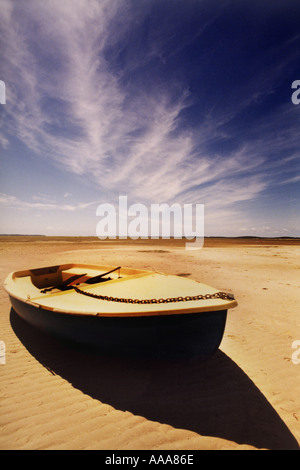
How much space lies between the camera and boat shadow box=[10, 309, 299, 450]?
2.78m

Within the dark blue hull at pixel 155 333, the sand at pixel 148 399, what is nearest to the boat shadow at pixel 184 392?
the sand at pixel 148 399

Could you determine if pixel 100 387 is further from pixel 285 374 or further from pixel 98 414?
pixel 285 374

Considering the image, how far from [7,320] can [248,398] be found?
6.23m

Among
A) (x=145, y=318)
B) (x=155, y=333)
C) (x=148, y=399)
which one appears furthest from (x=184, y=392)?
(x=145, y=318)

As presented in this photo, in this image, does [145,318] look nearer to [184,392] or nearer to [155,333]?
[155,333]

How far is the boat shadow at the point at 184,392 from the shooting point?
2.78 metres

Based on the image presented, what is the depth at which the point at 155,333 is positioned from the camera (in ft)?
10.6

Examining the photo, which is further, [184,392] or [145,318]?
[184,392]

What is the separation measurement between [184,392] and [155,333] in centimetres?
110

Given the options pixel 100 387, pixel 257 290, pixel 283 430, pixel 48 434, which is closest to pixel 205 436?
pixel 283 430

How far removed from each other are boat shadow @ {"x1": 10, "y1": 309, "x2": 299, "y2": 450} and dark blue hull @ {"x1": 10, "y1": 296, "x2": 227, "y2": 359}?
0.68 ft

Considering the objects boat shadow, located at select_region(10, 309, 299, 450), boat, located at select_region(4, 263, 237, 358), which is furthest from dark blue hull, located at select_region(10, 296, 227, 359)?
boat shadow, located at select_region(10, 309, 299, 450)

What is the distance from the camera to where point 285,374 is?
13.0 ft

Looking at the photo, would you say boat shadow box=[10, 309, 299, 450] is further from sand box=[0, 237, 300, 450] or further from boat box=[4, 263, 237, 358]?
boat box=[4, 263, 237, 358]
